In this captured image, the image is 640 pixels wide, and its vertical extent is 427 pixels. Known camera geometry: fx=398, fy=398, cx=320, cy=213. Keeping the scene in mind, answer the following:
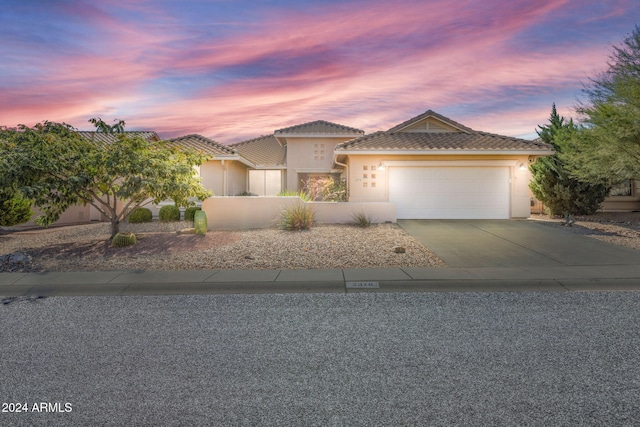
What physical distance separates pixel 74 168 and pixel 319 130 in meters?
16.5

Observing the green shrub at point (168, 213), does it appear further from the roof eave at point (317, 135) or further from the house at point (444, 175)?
the roof eave at point (317, 135)

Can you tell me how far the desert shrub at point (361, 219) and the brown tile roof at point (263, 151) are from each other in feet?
39.1

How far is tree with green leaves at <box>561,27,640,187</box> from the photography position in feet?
43.7

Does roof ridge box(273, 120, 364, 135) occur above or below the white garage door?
above

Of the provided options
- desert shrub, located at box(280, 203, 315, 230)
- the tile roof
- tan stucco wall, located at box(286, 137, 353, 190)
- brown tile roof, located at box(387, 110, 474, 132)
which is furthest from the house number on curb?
tan stucco wall, located at box(286, 137, 353, 190)

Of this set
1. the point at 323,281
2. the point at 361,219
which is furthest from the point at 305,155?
the point at 323,281

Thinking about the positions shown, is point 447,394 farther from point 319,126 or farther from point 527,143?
point 319,126

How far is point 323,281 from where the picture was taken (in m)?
7.31

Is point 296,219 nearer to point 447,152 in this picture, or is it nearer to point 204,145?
point 447,152

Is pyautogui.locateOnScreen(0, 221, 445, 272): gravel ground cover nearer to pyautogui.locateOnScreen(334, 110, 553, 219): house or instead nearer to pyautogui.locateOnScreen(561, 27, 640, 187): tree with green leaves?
pyautogui.locateOnScreen(334, 110, 553, 219): house

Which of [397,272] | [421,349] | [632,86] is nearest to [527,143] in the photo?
[632,86]

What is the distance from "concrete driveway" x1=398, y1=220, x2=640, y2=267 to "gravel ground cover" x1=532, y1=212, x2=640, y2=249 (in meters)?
0.62

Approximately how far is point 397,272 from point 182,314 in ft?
14.0

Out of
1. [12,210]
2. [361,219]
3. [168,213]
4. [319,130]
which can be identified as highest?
[319,130]
